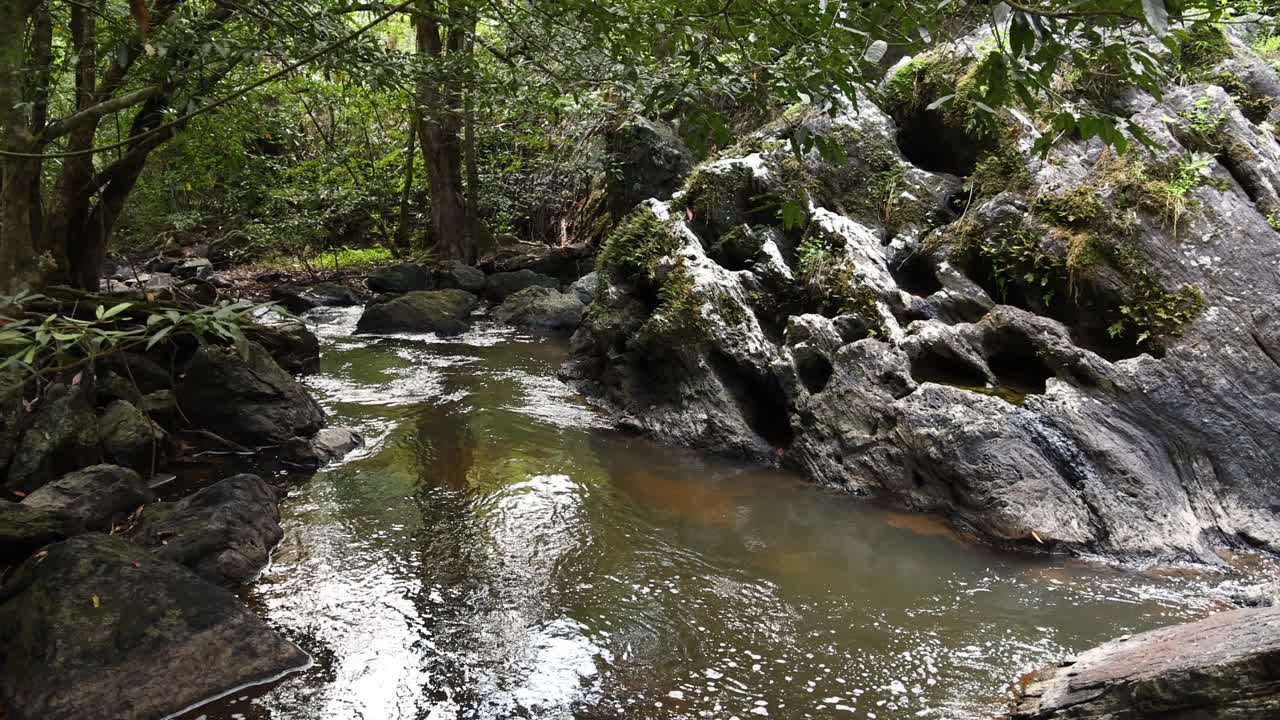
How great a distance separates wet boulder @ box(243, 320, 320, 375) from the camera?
10031 millimetres

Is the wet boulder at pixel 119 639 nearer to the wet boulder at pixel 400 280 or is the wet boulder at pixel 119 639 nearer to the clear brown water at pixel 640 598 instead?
the clear brown water at pixel 640 598

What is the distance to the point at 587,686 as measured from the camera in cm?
417

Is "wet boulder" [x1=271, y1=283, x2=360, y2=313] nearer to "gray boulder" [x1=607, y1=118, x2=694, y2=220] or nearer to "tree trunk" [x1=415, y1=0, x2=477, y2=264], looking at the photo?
"tree trunk" [x1=415, y1=0, x2=477, y2=264]

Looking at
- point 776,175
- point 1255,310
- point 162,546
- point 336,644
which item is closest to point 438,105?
point 776,175

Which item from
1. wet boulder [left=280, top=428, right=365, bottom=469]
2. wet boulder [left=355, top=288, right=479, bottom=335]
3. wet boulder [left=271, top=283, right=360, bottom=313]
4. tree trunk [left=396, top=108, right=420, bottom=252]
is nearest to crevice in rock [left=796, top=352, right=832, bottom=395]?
wet boulder [left=280, top=428, right=365, bottom=469]

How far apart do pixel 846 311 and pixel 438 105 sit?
4.70 meters

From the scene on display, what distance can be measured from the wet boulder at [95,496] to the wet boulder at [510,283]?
1110 cm

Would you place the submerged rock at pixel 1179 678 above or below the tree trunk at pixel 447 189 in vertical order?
below

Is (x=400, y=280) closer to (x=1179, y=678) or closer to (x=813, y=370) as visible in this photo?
(x=813, y=370)

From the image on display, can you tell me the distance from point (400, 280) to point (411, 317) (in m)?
3.80

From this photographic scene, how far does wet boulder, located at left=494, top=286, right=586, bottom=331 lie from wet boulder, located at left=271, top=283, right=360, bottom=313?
168 inches

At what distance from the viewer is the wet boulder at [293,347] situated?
1003 cm

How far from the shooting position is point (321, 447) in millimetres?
7641

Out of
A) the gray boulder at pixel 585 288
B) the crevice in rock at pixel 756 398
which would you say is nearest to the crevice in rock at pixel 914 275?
the crevice in rock at pixel 756 398
